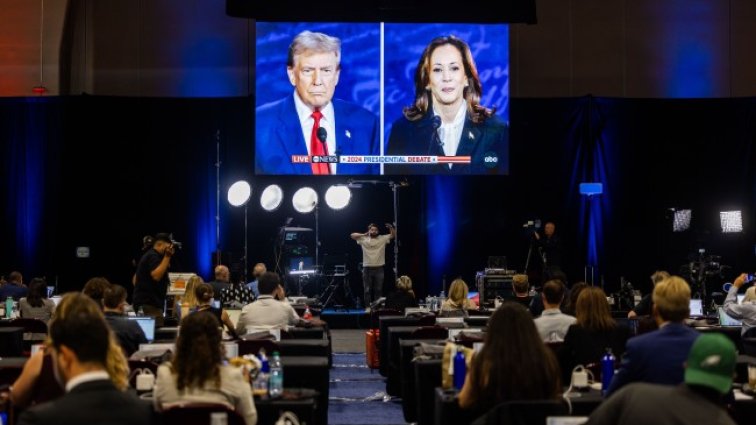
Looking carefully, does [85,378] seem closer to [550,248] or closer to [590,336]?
[590,336]

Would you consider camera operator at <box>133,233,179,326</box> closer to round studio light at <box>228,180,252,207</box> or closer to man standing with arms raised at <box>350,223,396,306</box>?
round studio light at <box>228,180,252,207</box>

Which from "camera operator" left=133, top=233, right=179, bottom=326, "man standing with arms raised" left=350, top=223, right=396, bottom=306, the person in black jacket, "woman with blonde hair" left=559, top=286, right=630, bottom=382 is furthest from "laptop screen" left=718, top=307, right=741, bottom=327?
"man standing with arms raised" left=350, top=223, right=396, bottom=306

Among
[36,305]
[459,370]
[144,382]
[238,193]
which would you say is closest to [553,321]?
[459,370]

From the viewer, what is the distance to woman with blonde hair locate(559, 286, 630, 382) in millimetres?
6801

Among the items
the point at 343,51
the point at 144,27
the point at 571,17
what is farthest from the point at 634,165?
the point at 144,27

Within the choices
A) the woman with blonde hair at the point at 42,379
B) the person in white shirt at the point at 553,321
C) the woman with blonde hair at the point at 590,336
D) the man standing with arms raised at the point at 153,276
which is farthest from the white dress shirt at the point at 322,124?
the woman with blonde hair at the point at 42,379

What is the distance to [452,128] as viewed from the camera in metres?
16.2

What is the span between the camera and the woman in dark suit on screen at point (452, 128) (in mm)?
16125

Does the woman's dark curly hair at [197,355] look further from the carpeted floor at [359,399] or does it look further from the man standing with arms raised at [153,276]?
the man standing with arms raised at [153,276]

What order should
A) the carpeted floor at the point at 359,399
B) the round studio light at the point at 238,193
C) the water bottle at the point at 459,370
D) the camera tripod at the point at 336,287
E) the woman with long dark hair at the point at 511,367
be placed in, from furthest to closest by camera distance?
the camera tripod at the point at 336,287
the round studio light at the point at 238,193
the carpeted floor at the point at 359,399
the water bottle at the point at 459,370
the woman with long dark hair at the point at 511,367

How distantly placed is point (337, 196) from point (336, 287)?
1499 mm

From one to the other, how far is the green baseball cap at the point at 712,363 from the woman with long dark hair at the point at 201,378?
2470 mm

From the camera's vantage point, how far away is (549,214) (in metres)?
18.1

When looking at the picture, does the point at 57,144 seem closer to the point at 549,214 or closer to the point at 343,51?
the point at 343,51
